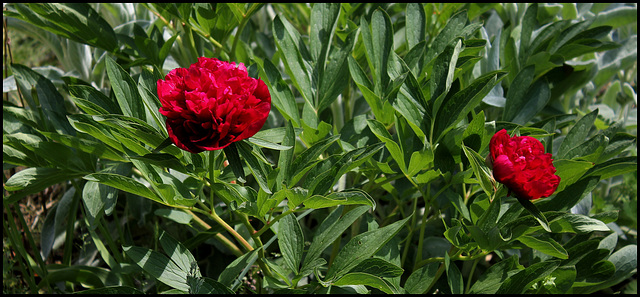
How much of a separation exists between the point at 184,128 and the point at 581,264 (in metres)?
0.88

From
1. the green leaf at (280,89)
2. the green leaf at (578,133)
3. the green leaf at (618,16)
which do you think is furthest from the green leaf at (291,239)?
the green leaf at (618,16)

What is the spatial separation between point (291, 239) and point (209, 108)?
0.34 m

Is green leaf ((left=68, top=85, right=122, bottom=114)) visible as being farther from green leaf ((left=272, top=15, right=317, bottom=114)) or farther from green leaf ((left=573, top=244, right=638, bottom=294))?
green leaf ((left=573, top=244, right=638, bottom=294))

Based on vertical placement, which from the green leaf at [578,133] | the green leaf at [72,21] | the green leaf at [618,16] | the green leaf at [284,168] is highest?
the green leaf at [72,21]

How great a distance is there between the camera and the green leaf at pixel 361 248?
3.02ft

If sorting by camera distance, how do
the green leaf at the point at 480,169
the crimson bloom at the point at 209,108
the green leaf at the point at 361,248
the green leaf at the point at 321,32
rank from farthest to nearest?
the green leaf at the point at 321,32, the green leaf at the point at 361,248, the green leaf at the point at 480,169, the crimson bloom at the point at 209,108

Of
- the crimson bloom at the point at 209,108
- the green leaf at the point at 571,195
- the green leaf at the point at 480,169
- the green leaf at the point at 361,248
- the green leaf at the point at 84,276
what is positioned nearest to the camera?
the crimson bloom at the point at 209,108

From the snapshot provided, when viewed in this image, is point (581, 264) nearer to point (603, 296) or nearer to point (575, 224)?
point (575, 224)

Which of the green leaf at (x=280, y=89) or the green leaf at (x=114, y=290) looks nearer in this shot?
the green leaf at (x=114, y=290)

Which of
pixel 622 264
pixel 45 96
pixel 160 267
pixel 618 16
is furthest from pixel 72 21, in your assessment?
pixel 618 16

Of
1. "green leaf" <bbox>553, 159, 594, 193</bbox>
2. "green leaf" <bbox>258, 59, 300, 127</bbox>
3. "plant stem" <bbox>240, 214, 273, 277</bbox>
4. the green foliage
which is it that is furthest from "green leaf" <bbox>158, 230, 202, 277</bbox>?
"green leaf" <bbox>553, 159, 594, 193</bbox>

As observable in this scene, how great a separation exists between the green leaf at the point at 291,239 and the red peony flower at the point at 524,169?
346mm

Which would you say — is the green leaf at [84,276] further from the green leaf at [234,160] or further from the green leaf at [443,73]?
the green leaf at [443,73]

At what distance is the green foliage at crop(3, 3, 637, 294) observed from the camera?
2.91 feet
